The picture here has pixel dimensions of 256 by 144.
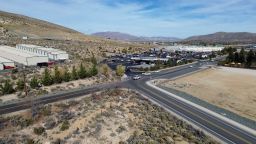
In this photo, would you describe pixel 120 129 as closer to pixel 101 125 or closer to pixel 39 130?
pixel 101 125

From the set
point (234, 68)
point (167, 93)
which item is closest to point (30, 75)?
point (167, 93)

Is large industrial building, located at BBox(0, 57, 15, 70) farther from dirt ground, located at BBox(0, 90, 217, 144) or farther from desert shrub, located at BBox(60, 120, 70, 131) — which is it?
desert shrub, located at BBox(60, 120, 70, 131)

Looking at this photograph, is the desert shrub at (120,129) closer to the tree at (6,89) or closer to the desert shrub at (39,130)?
the desert shrub at (39,130)

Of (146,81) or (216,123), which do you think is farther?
(146,81)

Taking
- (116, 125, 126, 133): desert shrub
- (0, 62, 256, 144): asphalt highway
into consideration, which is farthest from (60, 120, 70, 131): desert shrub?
(0, 62, 256, 144): asphalt highway

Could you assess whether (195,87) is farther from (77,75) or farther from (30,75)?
(30,75)

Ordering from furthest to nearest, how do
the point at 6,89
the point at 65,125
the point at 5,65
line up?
the point at 5,65 → the point at 6,89 → the point at 65,125

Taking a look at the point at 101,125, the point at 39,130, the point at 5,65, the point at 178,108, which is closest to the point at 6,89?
the point at 5,65
